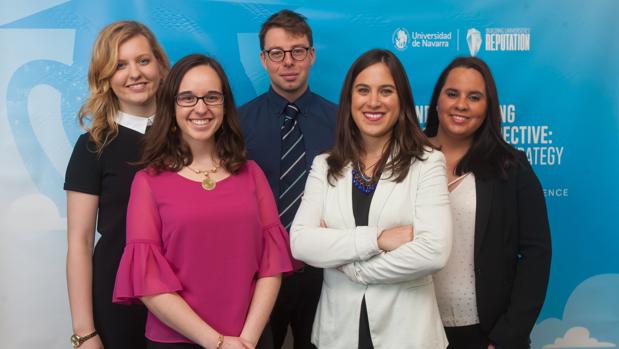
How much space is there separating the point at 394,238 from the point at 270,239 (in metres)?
0.41

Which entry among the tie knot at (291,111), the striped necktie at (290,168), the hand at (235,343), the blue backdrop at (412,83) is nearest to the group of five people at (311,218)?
the hand at (235,343)

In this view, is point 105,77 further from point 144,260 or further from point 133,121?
point 144,260

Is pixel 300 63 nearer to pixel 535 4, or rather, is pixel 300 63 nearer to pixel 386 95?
pixel 386 95

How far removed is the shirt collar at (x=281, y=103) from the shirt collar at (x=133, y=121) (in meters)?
0.57

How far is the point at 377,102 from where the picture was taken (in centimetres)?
178

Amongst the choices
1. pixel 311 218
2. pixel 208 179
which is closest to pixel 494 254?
pixel 311 218

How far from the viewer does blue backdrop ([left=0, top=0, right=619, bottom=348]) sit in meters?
2.81

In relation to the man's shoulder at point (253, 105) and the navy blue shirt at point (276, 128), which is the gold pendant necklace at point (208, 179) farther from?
the man's shoulder at point (253, 105)

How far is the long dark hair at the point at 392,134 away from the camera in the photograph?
5.78ft

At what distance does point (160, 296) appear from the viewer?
163 cm

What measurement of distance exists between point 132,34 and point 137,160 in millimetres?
470

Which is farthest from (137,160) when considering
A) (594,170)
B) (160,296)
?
(594,170)

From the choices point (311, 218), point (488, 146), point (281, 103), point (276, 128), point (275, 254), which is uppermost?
point (281, 103)

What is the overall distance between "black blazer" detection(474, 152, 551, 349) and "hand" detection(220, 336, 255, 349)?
809mm
